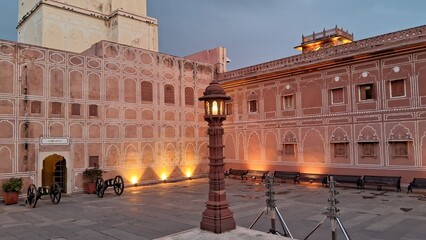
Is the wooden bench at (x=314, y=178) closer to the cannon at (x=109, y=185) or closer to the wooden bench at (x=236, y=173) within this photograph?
the wooden bench at (x=236, y=173)

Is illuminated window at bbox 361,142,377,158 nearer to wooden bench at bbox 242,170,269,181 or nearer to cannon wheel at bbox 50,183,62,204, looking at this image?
wooden bench at bbox 242,170,269,181

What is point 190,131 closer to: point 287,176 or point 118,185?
point 287,176

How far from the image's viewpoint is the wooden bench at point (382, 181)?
16.0 metres

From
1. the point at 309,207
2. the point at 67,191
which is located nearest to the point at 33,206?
the point at 67,191

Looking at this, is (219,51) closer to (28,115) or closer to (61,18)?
(61,18)

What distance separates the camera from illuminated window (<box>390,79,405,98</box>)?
54.7 feet

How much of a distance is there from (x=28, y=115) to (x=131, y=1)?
49.3 feet

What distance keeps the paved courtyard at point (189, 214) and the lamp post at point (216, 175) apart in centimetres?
138

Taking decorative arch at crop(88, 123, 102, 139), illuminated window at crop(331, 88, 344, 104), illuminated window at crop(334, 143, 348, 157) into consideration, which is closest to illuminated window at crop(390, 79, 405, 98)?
illuminated window at crop(331, 88, 344, 104)

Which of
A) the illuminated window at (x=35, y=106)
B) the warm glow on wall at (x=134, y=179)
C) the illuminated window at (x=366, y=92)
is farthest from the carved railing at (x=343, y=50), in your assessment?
the illuminated window at (x=35, y=106)

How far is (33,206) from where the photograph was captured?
14180mm

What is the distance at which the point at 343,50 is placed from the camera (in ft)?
60.6

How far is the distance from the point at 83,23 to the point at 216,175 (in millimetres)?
21378

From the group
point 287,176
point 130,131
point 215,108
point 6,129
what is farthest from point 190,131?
point 215,108
